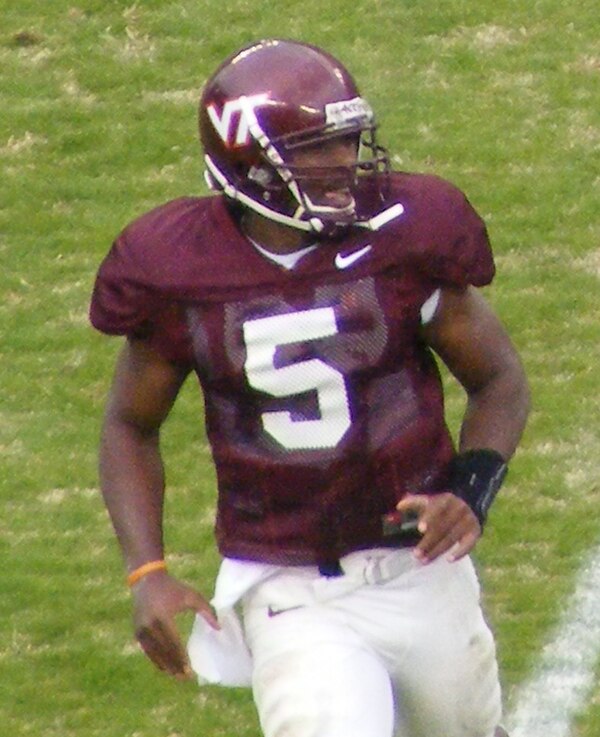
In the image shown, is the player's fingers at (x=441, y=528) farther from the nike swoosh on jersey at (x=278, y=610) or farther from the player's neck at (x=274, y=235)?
the player's neck at (x=274, y=235)

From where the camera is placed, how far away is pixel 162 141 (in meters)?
8.48

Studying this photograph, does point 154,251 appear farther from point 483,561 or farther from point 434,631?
point 483,561

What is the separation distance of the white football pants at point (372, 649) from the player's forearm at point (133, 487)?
24cm

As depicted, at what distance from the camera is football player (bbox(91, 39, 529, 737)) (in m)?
3.94

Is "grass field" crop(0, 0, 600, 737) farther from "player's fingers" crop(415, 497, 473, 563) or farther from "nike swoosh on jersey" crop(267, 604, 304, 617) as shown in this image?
"player's fingers" crop(415, 497, 473, 563)

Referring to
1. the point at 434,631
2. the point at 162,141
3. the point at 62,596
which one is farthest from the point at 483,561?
the point at 162,141

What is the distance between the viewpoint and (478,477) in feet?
13.2

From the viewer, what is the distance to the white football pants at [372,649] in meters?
3.95

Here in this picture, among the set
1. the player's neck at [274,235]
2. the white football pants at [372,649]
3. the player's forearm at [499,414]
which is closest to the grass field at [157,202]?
the white football pants at [372,649]

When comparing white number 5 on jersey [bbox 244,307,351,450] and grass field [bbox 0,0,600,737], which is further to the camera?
grass field [bbox 0,0,600,737]

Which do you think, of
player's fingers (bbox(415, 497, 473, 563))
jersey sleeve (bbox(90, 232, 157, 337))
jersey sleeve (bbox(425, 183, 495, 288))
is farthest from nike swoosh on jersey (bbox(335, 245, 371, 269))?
player's fingers (bbox(415, 497, 473, 563))

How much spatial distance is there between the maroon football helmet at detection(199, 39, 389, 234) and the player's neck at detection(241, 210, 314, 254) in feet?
0.18

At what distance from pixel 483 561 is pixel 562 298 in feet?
5.31

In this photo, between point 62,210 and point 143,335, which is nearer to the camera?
point 143,335
